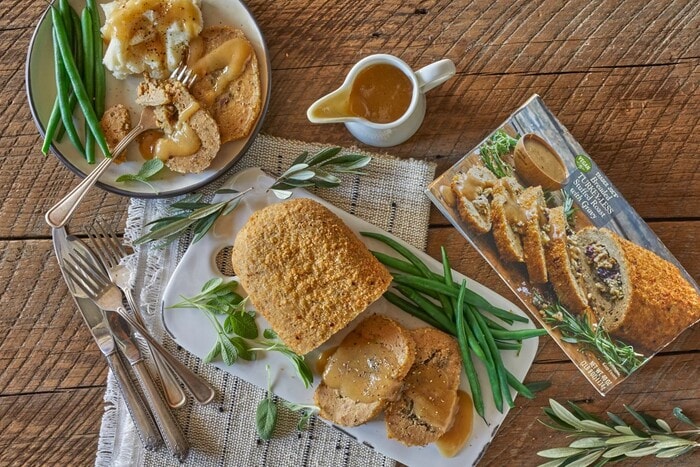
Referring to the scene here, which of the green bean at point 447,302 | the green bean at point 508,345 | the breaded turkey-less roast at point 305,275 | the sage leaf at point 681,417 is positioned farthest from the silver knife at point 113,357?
the sage leaf at point 681,417

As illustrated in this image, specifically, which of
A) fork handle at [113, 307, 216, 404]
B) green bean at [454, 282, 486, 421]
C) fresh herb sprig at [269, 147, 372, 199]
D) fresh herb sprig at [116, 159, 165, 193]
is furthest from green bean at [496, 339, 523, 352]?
fresh herb sprig at [116, 159, 165, 193]

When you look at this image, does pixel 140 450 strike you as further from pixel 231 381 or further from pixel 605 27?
pixel 605 27

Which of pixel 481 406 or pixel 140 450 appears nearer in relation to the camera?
pixel 481 406

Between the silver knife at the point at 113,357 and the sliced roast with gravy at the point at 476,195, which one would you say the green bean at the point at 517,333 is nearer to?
the sliced roast with gravy at the point at 476,195

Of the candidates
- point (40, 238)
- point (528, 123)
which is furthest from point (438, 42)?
point (40, 238)

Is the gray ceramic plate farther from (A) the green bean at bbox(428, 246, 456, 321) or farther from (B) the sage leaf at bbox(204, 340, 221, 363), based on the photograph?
(A) the green bean at bbox(428, 246, 456, 321)

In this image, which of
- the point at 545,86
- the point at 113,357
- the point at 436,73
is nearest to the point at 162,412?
the point at 113,357
